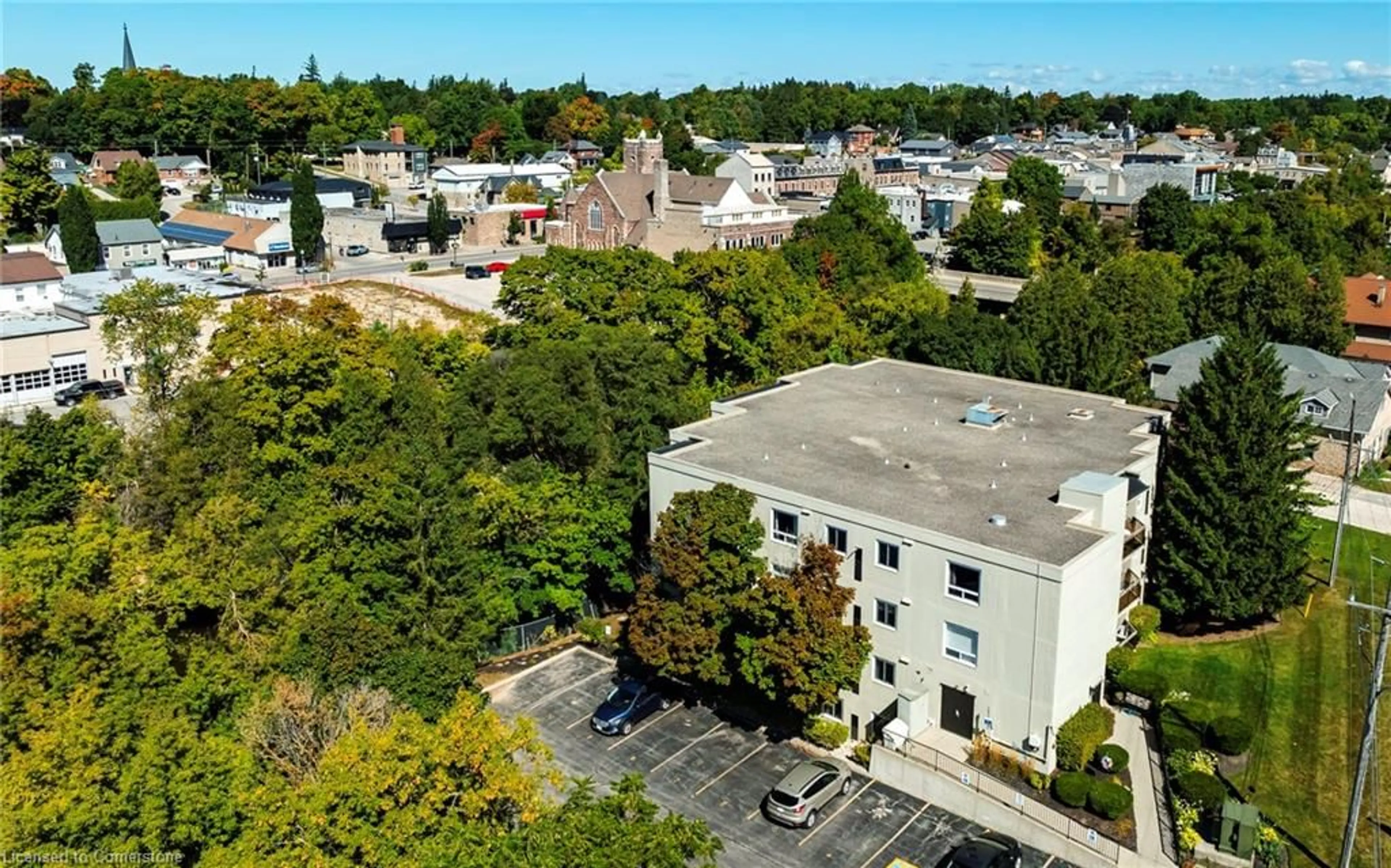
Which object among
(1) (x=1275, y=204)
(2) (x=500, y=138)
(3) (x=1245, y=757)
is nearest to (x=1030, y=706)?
(3) (x=1245, y=757)

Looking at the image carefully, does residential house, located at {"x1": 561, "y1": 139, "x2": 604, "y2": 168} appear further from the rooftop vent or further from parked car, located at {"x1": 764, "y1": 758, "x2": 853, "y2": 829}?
parked car, located at {"x1": 764, "y1": 758, "x2": 853, "y2": 829}

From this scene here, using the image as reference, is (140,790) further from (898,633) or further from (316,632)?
(898,633)

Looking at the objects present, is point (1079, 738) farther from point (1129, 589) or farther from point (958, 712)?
point (1129, 589)

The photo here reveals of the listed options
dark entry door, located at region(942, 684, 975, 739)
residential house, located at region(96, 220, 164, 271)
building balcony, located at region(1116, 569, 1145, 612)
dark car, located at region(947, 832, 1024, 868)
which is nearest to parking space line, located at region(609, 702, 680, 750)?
dark entry door, located at region(942, 684, 975, 739)

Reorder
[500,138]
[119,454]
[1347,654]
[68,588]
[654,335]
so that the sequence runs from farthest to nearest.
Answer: [500,138], [654,335], [119,454], [1347,654], [68,588]

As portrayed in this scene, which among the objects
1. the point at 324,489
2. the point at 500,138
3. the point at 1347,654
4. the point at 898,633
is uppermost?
the point at 500,138

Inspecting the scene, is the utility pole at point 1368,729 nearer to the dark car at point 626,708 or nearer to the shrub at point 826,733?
the shrub at point 826,733

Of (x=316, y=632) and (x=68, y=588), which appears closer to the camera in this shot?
(x=68, y=588)
